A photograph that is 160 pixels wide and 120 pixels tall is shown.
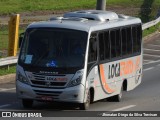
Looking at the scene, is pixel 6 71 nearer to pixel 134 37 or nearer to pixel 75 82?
pixel 134 37

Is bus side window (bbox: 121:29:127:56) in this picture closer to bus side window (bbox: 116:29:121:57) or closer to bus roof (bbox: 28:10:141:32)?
bus roof (bbox: 28:10:141:32)

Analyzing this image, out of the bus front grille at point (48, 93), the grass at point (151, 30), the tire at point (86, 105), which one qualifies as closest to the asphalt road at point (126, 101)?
the tire at point (86, 105)

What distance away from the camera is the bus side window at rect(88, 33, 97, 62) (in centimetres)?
1849

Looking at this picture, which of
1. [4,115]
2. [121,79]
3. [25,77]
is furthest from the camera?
[121,79]

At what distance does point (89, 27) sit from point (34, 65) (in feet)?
5.80

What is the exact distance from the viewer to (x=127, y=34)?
70.2 ft

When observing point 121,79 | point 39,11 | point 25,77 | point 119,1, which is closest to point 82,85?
point 25,77

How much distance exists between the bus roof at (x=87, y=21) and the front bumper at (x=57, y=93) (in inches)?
68.0

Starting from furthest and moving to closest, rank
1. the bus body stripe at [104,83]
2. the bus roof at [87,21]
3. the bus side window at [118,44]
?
the bus side window at [118,44], the bus body stripe at [104,83], the bus roof at [87,21]

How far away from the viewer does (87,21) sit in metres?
19.7

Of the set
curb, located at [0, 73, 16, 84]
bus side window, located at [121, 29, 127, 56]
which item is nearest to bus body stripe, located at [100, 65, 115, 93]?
bus side window, located at [121, 29, 127, 56]

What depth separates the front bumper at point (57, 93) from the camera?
1773 centimetres

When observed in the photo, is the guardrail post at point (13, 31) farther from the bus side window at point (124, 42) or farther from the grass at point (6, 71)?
the bus side window at point (124, 42)

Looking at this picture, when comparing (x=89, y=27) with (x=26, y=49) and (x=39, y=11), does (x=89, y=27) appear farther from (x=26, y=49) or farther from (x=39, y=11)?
(x=39, y=11)
